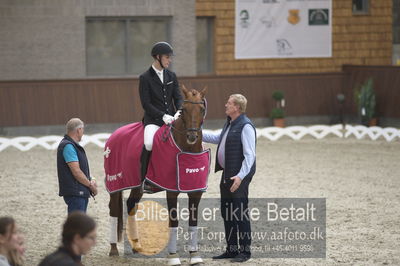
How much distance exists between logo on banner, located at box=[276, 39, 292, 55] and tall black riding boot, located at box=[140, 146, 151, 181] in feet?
40.9

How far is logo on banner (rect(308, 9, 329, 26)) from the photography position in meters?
20.2

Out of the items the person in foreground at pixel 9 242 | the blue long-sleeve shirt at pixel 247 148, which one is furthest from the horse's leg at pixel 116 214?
the person in foreground at pixel 9 242

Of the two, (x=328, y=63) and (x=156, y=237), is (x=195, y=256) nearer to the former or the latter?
(x=156, y=237)

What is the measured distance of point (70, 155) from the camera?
712 cm

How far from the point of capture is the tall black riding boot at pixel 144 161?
26.0ft

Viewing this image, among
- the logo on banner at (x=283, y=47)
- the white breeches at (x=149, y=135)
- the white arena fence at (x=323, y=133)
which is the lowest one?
the white arena fence at (x=323, y=133)

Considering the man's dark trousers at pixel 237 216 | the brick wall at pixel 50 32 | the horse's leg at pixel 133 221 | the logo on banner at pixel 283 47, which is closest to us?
the man's dark trousers at pixel 237 216

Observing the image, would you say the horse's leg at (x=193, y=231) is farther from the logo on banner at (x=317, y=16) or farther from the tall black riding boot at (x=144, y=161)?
the logo on banner at (x=317, y=16)

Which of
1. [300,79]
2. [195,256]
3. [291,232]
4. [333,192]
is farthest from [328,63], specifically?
[195,256]

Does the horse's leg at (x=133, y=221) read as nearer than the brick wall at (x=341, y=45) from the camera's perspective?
Yes

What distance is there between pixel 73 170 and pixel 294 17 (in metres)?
13.8

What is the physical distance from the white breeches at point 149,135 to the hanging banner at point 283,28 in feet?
38.7

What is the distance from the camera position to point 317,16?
2031 centimetres

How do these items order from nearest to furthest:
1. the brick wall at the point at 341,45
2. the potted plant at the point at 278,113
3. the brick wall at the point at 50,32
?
1. the brick wall at the point at 50,32
2. the potted plant at the point at 278,113
3. the brick wall at the point at 341,45
